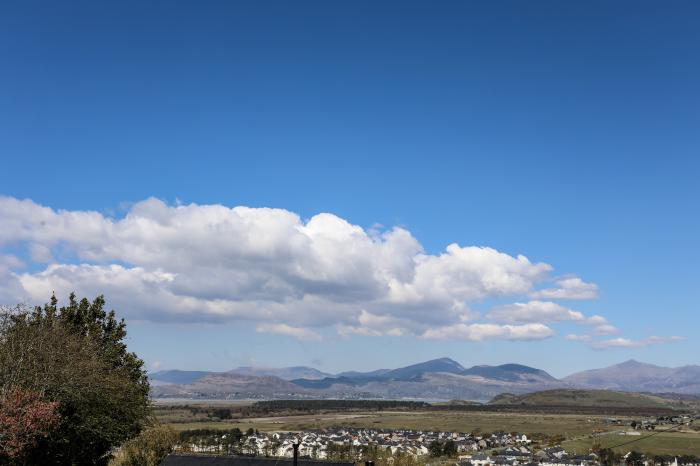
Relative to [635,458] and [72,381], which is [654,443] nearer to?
[635,458]

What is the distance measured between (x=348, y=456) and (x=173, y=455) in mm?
75042

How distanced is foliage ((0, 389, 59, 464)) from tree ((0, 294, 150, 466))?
1635mm

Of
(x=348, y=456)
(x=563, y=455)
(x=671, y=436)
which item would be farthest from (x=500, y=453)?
(x=671, y=436)

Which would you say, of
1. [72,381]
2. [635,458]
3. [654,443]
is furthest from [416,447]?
[72,381]

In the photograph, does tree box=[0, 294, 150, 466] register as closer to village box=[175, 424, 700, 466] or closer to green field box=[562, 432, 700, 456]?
village box=[175, 424, 700, 466]

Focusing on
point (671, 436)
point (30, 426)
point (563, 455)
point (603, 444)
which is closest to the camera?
point (30, 426)

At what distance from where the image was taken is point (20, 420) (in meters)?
30.9

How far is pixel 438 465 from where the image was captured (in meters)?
115

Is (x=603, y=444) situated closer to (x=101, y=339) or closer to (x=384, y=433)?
(x=384, y=433)

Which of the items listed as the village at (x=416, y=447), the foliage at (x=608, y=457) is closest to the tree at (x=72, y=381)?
the village at (x=416, y=447)

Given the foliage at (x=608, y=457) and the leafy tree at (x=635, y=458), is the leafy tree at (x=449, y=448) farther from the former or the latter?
the leafy tree at (x=635, y=458)

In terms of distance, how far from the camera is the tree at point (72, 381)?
3691cm

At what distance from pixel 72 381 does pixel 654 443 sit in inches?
5747

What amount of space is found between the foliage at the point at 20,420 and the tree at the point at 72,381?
1.64m
